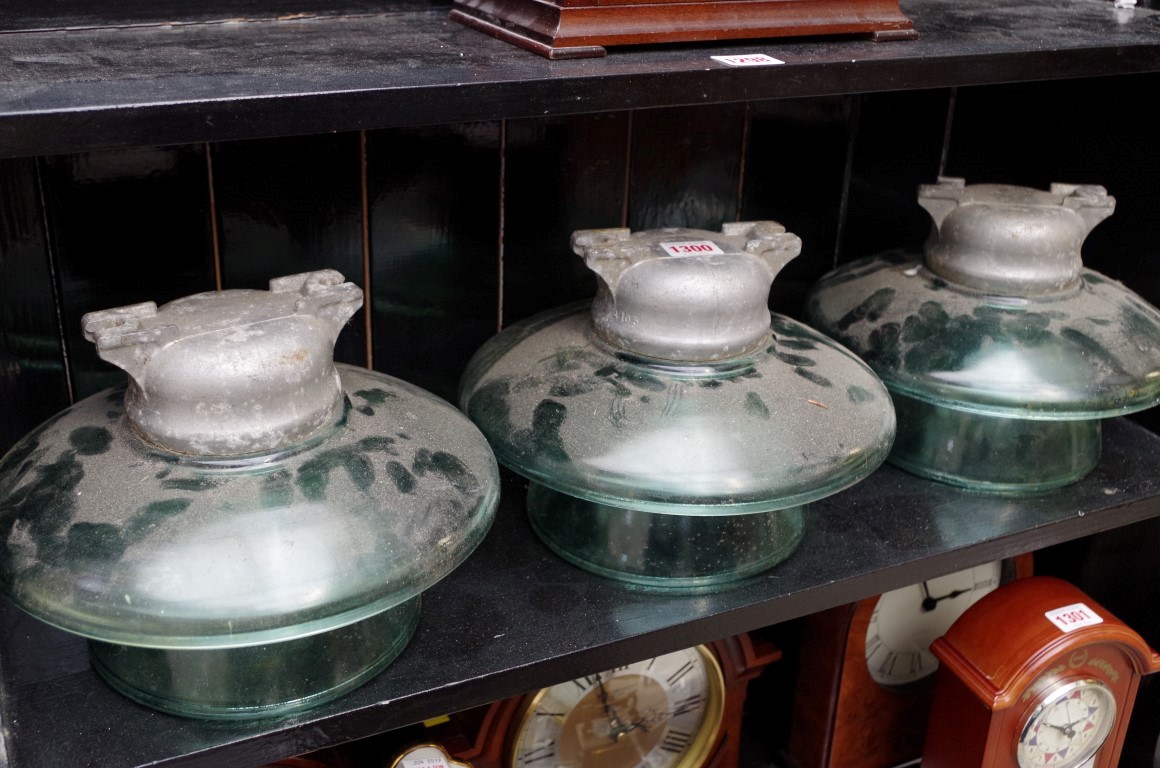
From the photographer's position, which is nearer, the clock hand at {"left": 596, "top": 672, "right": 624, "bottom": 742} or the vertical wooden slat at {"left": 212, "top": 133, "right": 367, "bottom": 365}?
the vertical wooden slat at {"left": 212, "top": 133, "right": 367, "bottom": 365}

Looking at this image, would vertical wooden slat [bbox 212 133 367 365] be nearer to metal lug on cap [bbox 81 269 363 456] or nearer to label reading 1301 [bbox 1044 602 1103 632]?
metal lug on cap [bbox 81 269 363 456]

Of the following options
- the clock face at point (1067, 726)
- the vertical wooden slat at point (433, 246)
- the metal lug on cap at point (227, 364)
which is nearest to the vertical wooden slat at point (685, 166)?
the vertical wooden slat at point (433, 246)

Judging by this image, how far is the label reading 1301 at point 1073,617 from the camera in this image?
1212mm

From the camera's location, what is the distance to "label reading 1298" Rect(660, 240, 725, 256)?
96 centimetres

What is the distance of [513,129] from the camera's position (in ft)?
3.95

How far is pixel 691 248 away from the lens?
97 centimetres

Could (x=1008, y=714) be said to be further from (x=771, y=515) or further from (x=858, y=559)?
(x=771, y=515)

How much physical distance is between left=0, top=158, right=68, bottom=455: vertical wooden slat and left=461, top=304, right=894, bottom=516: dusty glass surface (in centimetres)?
40

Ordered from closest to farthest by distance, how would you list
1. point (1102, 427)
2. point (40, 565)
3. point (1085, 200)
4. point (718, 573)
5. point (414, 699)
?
point (40, 565), point (414, 699), point (718, 573), point (1085, 200), point (1102, 427)

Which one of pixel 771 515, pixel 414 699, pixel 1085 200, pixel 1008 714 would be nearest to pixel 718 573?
pixel 771 515

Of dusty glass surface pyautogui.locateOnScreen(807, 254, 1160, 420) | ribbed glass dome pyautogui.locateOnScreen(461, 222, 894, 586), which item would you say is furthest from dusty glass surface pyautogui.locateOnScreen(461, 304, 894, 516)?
dusty glass surface pyautogui.locateOnScreen(807, 254, 1160, 420)

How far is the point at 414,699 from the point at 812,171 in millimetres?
834

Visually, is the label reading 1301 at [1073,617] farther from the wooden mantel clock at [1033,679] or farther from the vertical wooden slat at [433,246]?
the vertical wooden slat at [433,246]

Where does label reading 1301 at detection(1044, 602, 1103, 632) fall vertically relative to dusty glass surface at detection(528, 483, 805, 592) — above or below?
below
